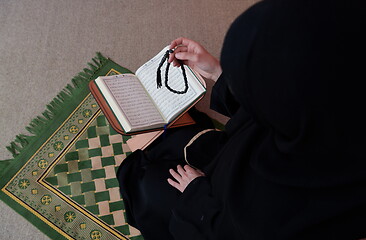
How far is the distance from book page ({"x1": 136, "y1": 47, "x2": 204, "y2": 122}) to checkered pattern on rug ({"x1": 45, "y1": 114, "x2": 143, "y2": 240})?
1.09 feet

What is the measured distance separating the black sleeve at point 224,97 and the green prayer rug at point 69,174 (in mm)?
526

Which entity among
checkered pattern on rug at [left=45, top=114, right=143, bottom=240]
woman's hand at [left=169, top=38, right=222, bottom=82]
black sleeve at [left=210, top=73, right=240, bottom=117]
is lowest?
checkered pattern on rug at [left=45, top=114, right=143, bottom=240]

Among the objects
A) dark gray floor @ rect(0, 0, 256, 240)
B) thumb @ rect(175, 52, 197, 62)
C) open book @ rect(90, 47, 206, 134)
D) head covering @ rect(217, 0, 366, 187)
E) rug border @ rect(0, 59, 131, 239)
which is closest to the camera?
head covering @ rect(217, 0, 366, 187)

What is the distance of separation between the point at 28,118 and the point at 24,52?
15.1 inches

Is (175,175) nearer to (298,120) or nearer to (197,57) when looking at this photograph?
(197,57)

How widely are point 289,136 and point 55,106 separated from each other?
125 cm

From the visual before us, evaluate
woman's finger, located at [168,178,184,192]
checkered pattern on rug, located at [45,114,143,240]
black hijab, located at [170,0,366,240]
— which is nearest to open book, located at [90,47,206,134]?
woman's finger, located at [168,178,184,192]

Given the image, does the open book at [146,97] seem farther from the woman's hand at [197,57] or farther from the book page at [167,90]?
the woman's hand at [197,57]

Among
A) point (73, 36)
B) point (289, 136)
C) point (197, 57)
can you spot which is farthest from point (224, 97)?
point (73, 36)

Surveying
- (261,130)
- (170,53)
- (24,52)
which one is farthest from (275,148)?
(24,52)

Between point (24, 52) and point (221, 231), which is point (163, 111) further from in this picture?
point (24, 52)

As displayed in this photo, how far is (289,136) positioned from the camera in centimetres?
59

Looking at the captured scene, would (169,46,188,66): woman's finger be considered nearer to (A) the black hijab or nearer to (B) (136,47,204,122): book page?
(B) (136,47,204,122): book page

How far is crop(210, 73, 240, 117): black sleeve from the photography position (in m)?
1.09
